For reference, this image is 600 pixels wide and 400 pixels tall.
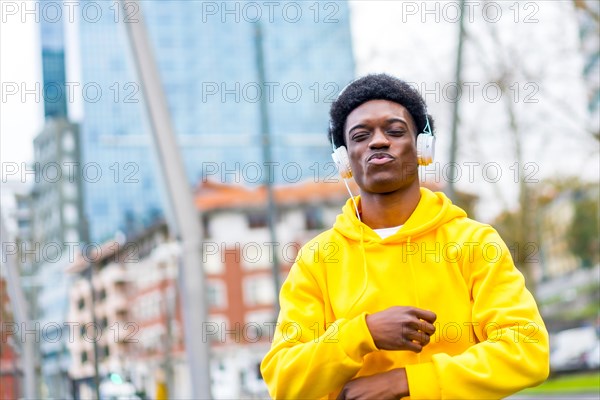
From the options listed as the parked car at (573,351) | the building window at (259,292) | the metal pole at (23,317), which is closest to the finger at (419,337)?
the metal pole at (23,317)

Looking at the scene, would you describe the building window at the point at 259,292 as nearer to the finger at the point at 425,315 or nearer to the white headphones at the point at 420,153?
the white headphones at the point at 420,153

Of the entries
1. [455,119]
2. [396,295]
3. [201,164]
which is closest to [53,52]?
[201,164]

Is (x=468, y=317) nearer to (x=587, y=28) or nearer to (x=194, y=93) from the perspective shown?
(x=587, y=28)

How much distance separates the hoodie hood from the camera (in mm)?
2039

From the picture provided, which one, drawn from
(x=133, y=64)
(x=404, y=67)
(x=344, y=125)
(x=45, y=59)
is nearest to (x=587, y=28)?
(x=404, y=67)

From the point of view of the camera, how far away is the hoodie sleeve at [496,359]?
186 cm

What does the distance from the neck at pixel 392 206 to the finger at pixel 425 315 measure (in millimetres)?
299

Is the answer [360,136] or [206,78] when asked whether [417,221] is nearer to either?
[360,136]

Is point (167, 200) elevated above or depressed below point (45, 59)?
below

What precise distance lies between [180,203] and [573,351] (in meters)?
28.8

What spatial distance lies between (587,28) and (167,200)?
15.0 metres

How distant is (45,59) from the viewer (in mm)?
19062

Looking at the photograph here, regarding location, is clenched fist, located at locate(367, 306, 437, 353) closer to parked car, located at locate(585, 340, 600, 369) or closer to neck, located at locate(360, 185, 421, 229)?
neck, located at locate(360, 185, 421, 229)

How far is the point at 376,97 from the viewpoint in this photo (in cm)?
212
